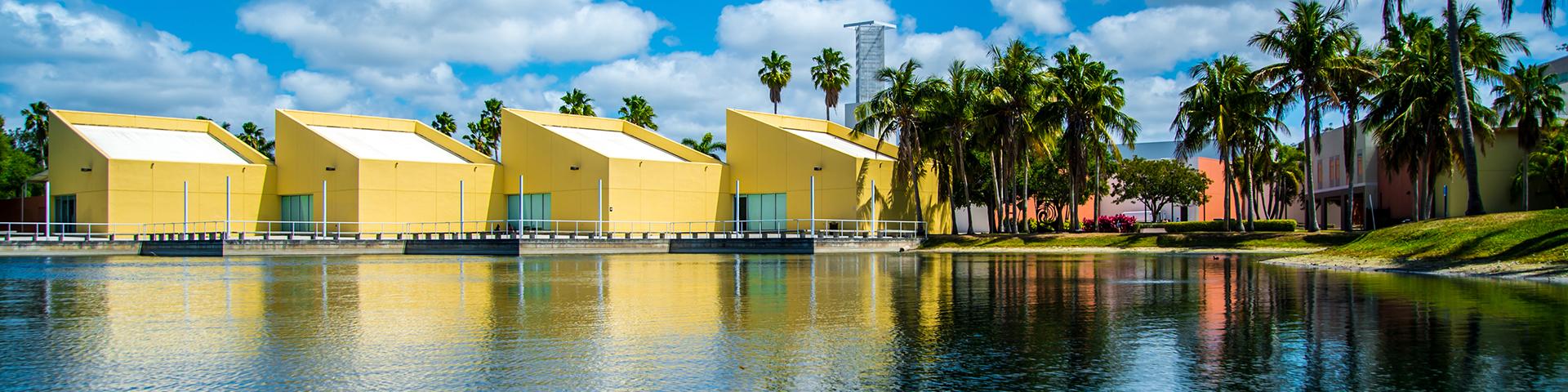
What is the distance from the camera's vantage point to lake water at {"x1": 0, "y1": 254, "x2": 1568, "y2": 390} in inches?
348

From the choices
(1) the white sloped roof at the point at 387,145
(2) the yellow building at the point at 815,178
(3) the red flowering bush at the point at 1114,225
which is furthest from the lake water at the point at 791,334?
(3) the red flowering bush at the point at 1114,225

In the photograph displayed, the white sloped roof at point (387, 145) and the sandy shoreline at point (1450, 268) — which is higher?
the white sloped roof at point (387, 145)

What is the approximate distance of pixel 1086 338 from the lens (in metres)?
11.2

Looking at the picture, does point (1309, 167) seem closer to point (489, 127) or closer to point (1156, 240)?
point (1156, 240)

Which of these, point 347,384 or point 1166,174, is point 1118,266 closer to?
point 347,384

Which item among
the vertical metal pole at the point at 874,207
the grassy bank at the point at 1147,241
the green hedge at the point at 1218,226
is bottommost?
the grassy bank at the point at 1147,241

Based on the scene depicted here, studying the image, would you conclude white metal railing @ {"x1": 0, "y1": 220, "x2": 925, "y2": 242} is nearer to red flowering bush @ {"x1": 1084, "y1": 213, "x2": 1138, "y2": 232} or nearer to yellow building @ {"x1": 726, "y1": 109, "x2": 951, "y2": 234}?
yellow building @ {"x1": 726, "y1": 109, "x2": 951, "y2": 234}

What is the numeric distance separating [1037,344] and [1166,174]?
5778 centimetres

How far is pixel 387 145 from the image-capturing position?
5450cm

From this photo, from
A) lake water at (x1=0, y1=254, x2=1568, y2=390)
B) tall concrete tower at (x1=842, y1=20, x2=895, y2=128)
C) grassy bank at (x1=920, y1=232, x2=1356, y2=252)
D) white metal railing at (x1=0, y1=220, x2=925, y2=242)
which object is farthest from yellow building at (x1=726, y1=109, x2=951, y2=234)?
tall concrete tower at (x1=842, y1=20, x2=895, y2=128)

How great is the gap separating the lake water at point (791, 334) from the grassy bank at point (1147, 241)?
18401 millimetres

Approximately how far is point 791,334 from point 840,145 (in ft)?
146

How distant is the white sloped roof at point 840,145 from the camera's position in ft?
170

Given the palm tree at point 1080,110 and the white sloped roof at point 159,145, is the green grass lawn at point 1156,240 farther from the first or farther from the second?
the white sloped roof at point 159,145
